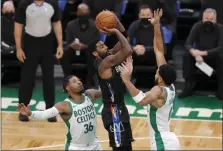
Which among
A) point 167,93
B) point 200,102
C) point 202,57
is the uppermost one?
point 167,93

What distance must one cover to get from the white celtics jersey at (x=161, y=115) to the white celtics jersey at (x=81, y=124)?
65 centimetres

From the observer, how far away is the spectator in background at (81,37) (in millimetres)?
11984

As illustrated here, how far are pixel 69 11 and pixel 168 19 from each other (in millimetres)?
1823

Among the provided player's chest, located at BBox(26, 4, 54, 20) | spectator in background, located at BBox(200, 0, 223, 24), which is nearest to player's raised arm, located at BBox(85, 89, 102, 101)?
player's chest, located at BBox(26, 4, 54, 20)

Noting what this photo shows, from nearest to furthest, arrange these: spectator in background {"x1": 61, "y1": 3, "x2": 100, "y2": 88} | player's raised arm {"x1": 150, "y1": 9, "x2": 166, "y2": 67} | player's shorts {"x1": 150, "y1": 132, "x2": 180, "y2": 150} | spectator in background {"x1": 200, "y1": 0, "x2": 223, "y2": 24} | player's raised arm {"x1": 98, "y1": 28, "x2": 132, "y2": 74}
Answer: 1. player's raised arm {"x1": 98, "y1": 28, "x2": 132, "y2": 74}
2. player's shorts {"x1": 150, "y1": 132, "x2": 180, "y2": 150}
3. player's raised arm {"x1": 150, "y1": 9, "x2": 166, "y2": 67}
4. spectator in background {"x1": 61, "y1": 3, "x2": 100, "y2": 88}
5. spectator in background {"x1": 200, "y1": 0, "x2": 223, "y2": 24}

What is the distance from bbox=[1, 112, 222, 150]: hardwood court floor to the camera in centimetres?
980

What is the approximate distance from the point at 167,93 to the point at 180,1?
6104mm

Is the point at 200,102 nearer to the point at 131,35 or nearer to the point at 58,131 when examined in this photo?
the point at 131,35

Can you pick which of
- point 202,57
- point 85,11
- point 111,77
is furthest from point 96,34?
point 111,77

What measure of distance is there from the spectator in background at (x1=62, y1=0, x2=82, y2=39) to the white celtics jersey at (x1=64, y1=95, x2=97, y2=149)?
16.6 ft

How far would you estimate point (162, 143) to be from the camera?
7895 mm

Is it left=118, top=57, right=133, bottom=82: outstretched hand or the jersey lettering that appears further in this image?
the jersey lettering

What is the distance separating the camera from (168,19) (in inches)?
485

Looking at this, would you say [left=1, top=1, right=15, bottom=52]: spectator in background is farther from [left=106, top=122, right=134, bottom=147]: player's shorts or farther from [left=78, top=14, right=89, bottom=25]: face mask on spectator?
[left=106, top=122, right=134, bottom=147]: player's shorts
